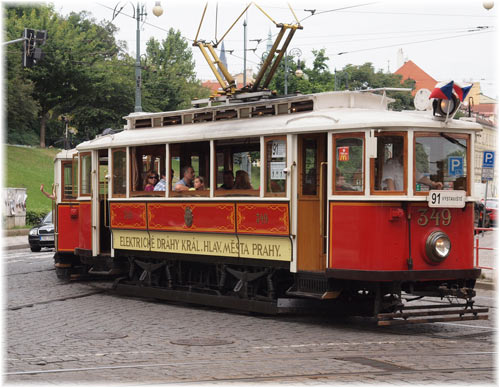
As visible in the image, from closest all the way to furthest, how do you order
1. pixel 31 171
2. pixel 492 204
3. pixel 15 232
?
pixel 15 232 < pixel 492 204 < pixel 31 171

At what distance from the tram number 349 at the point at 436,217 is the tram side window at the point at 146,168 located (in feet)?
16.6

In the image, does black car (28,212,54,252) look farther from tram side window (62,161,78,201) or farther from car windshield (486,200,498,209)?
car windshield (486,200,498,209)

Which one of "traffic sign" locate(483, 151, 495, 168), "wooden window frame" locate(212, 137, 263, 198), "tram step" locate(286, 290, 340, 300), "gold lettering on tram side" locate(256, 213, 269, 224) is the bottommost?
"tram step" locate(286, 290, 340, 300)

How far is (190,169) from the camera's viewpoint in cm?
1445

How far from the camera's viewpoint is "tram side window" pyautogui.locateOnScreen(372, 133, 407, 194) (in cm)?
1134

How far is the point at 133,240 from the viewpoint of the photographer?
615 inches

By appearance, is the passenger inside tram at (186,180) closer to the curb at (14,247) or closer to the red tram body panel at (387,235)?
the red tram body panel at (387,235)

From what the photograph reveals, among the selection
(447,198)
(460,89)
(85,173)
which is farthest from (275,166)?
(85,173)

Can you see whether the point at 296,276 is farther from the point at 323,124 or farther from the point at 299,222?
the point at 323,124

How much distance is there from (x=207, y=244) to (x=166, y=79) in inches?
2237

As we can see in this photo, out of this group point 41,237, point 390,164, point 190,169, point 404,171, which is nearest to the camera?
point 404,171

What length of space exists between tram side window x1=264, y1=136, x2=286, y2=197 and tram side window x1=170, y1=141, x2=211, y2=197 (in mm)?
1500

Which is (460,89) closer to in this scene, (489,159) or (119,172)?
(119,172)

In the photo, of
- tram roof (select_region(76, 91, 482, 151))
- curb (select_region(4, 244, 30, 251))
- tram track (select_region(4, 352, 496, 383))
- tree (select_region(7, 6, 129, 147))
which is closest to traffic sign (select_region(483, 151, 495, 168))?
tram roof (select_region(76, 91, 482, 151))
